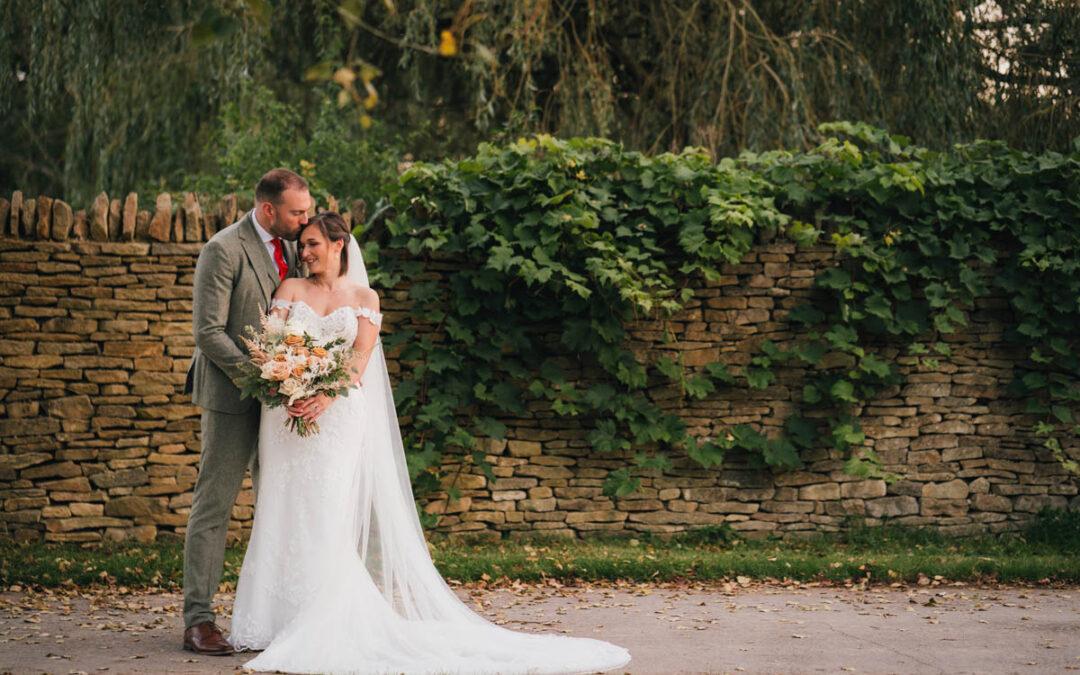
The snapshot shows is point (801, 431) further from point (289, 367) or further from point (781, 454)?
point (289, 367)

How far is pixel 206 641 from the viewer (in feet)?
13.9

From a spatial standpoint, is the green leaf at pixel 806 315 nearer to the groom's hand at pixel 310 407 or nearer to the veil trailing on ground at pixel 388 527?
the veil trailing on ground at pixel 388 527

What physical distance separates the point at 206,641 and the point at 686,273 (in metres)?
4.33

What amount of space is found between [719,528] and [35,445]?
4.90 m

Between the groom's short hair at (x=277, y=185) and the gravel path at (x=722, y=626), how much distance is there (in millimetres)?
2068

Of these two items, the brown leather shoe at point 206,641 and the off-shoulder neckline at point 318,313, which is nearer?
the brown leather shoe at point 206,641

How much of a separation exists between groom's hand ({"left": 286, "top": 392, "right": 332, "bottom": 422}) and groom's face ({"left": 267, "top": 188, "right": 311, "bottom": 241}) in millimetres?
808

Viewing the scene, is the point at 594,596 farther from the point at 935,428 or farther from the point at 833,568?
the point at 935,428

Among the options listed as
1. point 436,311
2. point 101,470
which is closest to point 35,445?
point 101,470

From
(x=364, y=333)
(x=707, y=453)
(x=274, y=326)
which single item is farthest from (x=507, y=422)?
(x=274, y=326)

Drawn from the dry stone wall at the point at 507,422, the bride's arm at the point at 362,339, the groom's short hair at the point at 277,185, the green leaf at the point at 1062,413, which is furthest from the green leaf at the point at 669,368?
the groom's short hair at the point at 277,185

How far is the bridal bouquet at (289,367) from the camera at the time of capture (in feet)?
13.8

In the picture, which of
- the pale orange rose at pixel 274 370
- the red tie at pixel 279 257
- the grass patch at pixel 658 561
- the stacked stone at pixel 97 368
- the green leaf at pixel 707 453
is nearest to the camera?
the pale orange rose at pixel 274 370

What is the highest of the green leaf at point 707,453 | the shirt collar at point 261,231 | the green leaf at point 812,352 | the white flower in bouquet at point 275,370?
the shirt collar at point 261,231
